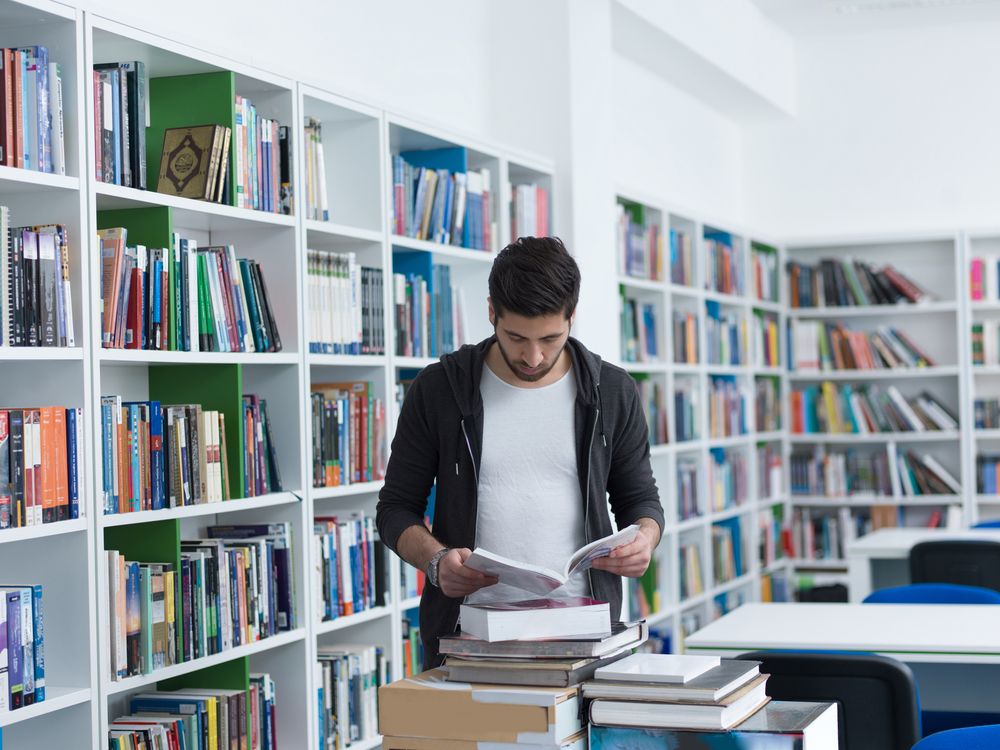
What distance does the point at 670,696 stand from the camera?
168 centimetres

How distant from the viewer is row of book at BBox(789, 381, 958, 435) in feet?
25.0

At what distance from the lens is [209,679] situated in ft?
10.9

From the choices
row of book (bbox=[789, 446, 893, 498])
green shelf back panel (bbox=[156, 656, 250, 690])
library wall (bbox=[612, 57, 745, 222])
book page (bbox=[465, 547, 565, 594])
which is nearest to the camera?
book page (bbox=[465, 547, 565, 594])

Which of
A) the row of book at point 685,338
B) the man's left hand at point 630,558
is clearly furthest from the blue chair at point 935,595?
the row of book at point 685,338

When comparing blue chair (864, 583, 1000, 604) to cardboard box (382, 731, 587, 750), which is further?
blue chair (864, 583, 1000, 604)

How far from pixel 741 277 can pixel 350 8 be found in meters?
3.59

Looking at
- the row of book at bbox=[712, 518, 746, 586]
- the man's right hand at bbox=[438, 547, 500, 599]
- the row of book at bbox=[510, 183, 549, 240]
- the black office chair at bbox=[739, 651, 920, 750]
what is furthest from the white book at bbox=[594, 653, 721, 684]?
the row of book at bbox=[712, 518, 746, 586]

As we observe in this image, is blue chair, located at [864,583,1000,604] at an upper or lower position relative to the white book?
lower

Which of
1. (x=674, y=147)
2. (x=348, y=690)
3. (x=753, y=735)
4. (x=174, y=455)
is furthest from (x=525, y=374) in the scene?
(x=674, y=147)

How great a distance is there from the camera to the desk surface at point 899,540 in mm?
5129

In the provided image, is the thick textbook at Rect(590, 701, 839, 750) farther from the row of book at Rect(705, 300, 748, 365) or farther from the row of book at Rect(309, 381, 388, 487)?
the row of book at Rect(705, 300, 748, 365)

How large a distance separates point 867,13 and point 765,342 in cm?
Result: 196

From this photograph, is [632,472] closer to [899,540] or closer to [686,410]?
[899,540]

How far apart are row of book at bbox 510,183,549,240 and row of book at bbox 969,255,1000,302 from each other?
3.47m
